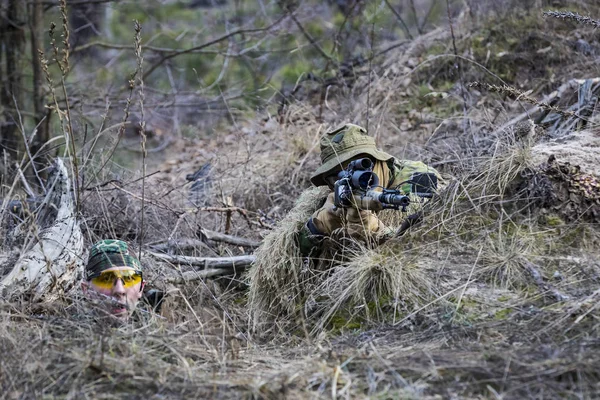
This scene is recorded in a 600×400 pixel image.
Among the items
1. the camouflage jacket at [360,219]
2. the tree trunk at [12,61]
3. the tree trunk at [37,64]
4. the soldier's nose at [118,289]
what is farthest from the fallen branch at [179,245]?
the tree trunk at [12,61]

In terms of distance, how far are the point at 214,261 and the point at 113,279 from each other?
1491 millimetres

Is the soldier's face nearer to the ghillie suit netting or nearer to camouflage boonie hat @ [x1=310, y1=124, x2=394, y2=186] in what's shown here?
the ghillie suit netting

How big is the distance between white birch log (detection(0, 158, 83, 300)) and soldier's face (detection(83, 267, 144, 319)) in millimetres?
264

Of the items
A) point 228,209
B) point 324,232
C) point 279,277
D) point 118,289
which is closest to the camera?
point 118,289

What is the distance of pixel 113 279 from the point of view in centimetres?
372

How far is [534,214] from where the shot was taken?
4.03 metres

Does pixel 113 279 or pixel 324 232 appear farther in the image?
pixel 324 232

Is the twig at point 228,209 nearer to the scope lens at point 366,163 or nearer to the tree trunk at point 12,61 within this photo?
the scope lens at point 366,163

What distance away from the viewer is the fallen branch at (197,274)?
4.73m

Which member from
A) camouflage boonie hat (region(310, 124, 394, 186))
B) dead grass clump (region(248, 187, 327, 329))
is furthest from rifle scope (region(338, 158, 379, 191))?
dead grass clump (region(248, 187, 327, 329))

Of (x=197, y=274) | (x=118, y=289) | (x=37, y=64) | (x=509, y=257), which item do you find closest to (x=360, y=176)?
(x=509, y=257)

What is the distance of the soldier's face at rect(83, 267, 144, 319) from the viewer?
363 cm

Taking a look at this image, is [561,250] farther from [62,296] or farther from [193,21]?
[193,21]

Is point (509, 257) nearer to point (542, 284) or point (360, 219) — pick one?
point (542, 284)
